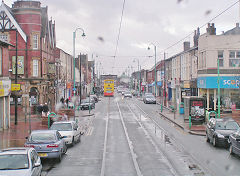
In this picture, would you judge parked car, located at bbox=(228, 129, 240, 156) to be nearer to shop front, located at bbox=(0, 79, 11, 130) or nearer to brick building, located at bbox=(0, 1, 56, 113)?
shop front, located at bbox=(0, 79, 11, 130)

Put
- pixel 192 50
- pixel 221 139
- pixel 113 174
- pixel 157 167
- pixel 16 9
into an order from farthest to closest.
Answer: pixel 192 50, pixel 16 9, pixel 221 139, pixel 157 167, pixel 113 174

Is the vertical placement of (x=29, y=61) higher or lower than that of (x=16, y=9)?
lower

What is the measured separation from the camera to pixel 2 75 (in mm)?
25672

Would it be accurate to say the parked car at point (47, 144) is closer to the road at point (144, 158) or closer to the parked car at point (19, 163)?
the road at point (144, 158)

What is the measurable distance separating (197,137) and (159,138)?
2909 millimetres

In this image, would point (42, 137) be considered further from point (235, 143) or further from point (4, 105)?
point (4, 105)

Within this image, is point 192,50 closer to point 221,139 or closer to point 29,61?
point 29,61

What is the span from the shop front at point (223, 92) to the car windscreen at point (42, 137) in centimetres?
2467

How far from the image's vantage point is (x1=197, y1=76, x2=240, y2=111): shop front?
3544cm

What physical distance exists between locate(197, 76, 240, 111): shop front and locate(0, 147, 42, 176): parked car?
2809 cm

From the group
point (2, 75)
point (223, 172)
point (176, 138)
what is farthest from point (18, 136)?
point (223, 172)

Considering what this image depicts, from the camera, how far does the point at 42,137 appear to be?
14.8 m

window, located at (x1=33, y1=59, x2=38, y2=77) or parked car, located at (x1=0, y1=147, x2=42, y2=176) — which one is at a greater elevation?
window, located at (x1=33, y1=59, x2=38, y2=77)

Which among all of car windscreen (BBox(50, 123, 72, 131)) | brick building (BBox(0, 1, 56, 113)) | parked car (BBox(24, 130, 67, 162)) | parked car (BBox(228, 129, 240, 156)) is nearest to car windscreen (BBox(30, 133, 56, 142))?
parked car (BBox(24, 130, 67, 162))
